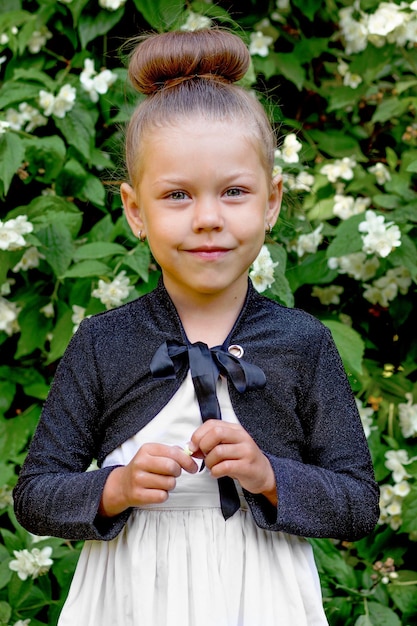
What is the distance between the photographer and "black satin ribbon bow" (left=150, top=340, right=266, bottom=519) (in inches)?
59.4

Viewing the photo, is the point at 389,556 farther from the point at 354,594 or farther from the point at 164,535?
the point at 164,535

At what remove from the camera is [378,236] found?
251cm

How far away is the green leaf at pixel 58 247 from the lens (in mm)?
2551

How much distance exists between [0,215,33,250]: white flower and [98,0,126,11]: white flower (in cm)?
69

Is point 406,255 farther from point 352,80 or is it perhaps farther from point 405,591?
point 405,591

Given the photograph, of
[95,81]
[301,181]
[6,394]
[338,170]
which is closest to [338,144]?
[338,170]

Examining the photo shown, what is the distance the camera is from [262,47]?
288cm

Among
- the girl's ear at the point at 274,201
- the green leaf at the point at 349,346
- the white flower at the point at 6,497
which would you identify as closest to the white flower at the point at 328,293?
the green leaf at the point at 349,346

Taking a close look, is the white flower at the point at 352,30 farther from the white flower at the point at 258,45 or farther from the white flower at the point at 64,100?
the white flower at the point at 64,100

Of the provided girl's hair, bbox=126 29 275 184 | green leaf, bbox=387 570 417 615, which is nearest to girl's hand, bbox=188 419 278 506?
girl's hair, bbox=126 29 275 184

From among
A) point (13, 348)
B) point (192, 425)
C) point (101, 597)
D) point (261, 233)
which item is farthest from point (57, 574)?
point (261, 233)

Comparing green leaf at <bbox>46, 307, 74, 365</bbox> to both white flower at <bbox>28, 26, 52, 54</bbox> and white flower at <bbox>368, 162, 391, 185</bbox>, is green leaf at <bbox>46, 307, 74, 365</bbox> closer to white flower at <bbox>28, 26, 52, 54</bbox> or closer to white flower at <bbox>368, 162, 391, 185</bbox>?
white flower at <bbox>28, 26, 52, 54</bbox>

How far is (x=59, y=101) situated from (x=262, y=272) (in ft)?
2.73

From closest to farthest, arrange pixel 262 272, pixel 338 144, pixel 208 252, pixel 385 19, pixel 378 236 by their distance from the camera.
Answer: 1. pixel 208 252
2. pixel 262 272
3. pixel 378 236
4. pixel 385 19
5. pixel 338 144
